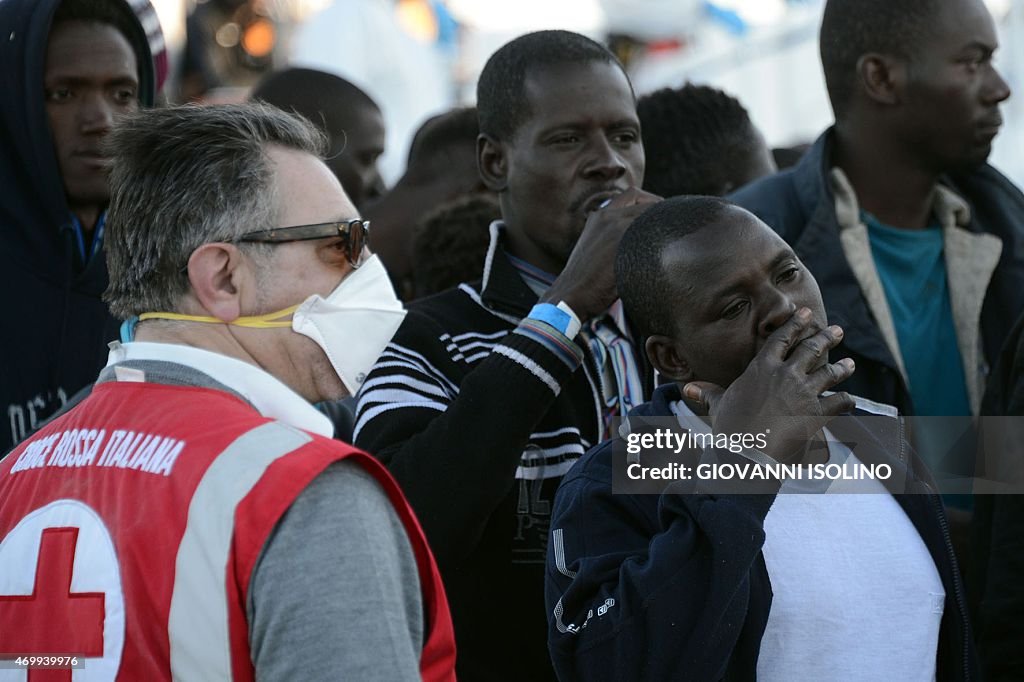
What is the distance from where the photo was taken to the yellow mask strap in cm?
195

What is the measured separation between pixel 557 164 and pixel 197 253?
1.32 metres

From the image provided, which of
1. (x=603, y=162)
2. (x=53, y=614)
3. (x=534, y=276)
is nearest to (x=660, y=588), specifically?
(x=53, y=614)

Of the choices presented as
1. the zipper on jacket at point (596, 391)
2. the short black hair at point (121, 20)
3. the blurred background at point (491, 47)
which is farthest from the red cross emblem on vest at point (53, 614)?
the blurred background at point (491, 47)

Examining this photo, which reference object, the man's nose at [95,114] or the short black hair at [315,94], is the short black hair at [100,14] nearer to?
the man's nose at [95,114]

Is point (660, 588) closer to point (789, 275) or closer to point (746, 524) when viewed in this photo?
point (746, 524)

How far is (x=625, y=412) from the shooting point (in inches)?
112

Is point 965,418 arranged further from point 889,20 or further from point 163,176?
point 163,176

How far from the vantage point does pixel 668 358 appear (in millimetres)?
2555

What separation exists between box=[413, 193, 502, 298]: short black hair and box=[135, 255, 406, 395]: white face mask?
1.51 meters

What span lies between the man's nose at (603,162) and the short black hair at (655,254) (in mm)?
426

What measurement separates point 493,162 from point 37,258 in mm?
1136

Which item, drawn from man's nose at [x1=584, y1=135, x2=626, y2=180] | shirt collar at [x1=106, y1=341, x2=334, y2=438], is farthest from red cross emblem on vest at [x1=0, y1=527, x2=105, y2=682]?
man's nose at [x1=584, y1=135, x2=626, y2=180]

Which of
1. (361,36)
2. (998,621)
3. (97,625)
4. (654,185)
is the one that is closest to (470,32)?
(361,36)

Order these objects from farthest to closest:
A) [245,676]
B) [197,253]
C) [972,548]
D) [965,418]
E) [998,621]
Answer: [965,418], [972,548], [998,621], [197,253], [245,676]
